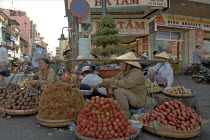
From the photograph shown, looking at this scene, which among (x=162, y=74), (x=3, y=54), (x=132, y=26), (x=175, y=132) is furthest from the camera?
(x=132, y=26)

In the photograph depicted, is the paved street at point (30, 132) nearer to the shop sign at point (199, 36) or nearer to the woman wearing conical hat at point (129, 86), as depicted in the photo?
the woman wearing conical hat at point (129, 86)

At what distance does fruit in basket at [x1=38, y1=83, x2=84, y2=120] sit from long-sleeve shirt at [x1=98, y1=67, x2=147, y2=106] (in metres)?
0.60

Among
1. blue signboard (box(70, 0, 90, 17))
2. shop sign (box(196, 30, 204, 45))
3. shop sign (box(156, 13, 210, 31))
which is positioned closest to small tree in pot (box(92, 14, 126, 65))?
blue signboard (box(70, 0, 90, 17))

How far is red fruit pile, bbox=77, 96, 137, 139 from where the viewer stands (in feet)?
8.05

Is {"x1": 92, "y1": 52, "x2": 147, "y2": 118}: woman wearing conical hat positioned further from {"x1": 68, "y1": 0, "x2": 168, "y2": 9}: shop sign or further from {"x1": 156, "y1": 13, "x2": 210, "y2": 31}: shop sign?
{"x1": 156, "y1": 13, "x2": 210, "y2": 31}: shop sign

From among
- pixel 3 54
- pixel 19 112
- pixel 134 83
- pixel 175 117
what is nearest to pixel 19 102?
pixel 19 112

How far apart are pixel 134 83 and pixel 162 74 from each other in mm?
2717

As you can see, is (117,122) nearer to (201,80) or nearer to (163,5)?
(201,80)

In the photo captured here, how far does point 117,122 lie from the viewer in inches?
99.4

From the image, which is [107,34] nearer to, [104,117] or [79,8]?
[79,8]

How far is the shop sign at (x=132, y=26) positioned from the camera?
498 inches

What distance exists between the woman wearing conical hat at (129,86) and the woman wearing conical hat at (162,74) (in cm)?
240

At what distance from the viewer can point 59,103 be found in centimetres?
311

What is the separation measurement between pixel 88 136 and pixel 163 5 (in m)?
8.94
